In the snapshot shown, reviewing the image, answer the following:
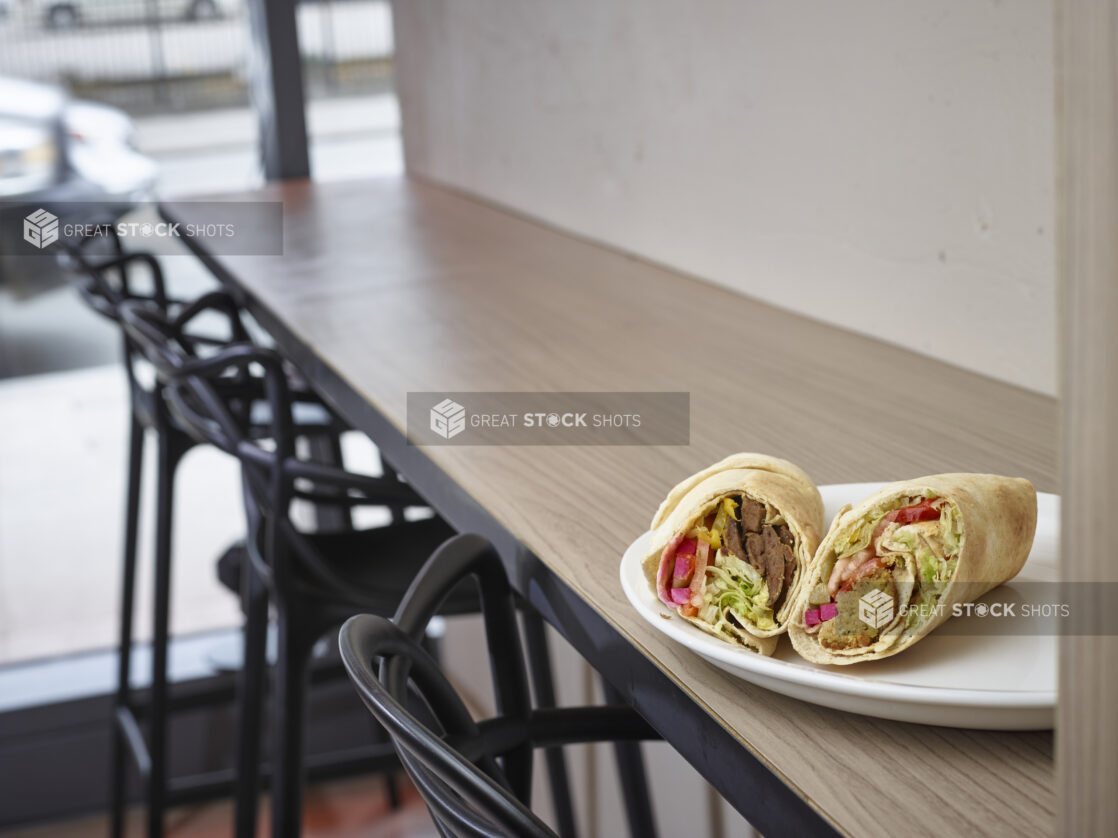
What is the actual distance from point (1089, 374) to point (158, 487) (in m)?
1.61

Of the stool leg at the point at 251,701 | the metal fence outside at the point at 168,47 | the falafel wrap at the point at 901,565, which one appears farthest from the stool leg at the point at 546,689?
the metal fence outside at the point at 168,47

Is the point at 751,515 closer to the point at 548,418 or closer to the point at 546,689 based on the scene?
the point at 548,418

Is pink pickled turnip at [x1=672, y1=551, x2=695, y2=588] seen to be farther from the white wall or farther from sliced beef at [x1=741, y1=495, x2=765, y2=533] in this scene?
the white wall

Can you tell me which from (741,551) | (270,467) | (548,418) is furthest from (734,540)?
(270,467)

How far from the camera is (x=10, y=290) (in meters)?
2.33

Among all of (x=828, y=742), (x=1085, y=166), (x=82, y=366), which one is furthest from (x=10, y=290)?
(x=1085, y=166)

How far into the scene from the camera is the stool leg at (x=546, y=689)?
1398 mm

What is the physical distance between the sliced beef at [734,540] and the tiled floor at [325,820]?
197 cm

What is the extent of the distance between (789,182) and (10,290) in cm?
175

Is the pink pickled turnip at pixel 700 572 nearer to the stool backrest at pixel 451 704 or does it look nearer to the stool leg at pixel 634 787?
the stool backrest at pixel 451 704

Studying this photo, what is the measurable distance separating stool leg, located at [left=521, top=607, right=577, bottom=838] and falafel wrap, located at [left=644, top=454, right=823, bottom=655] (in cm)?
85

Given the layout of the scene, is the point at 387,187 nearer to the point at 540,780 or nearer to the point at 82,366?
the point at 82,366

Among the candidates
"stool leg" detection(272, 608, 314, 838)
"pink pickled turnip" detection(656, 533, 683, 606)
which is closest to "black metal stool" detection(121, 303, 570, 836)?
"stool leg" detection(272, 608, 314, 838)

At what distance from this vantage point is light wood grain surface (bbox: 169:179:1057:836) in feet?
1.43
